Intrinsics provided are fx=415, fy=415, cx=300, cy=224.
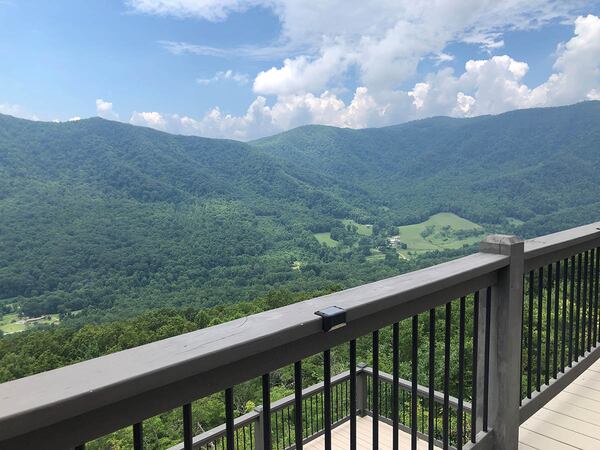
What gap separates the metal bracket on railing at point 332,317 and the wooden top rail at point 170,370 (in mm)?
18

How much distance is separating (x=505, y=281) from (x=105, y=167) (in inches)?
3781

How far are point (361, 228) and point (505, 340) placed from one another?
262 ft

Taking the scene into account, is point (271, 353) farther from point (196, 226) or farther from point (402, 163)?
point (402, 163)

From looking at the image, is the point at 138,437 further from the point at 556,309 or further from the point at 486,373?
the point at 556,309

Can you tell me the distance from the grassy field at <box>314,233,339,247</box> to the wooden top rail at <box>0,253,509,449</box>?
222ft

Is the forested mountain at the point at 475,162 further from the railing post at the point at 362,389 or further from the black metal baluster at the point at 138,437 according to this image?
the black metal baluster at the point at 138,437

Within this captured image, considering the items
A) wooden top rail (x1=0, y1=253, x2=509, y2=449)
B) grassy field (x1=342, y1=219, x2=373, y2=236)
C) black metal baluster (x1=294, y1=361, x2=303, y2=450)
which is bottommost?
grassy field (x1=342, y1=219, x2=373, y2=236)

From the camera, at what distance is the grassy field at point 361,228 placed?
3044 inches

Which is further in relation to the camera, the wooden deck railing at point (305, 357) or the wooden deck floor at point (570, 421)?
the wooden deck floor at point (570, 421)

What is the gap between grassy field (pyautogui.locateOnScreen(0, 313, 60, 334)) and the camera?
36531 millimetres

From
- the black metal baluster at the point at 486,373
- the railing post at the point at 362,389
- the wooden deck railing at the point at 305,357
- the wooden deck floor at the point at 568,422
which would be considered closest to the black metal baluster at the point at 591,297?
the wooden deck floor at the point at 568,422

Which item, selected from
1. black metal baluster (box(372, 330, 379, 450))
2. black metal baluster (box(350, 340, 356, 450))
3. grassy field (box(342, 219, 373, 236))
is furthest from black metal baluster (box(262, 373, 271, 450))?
grassy field (box(342, 219, 373, 236))

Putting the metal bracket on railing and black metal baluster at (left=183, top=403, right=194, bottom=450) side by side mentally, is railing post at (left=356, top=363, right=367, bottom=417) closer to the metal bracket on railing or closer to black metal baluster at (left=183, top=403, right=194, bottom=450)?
the metal bracket on railing

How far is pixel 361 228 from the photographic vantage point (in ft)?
265
